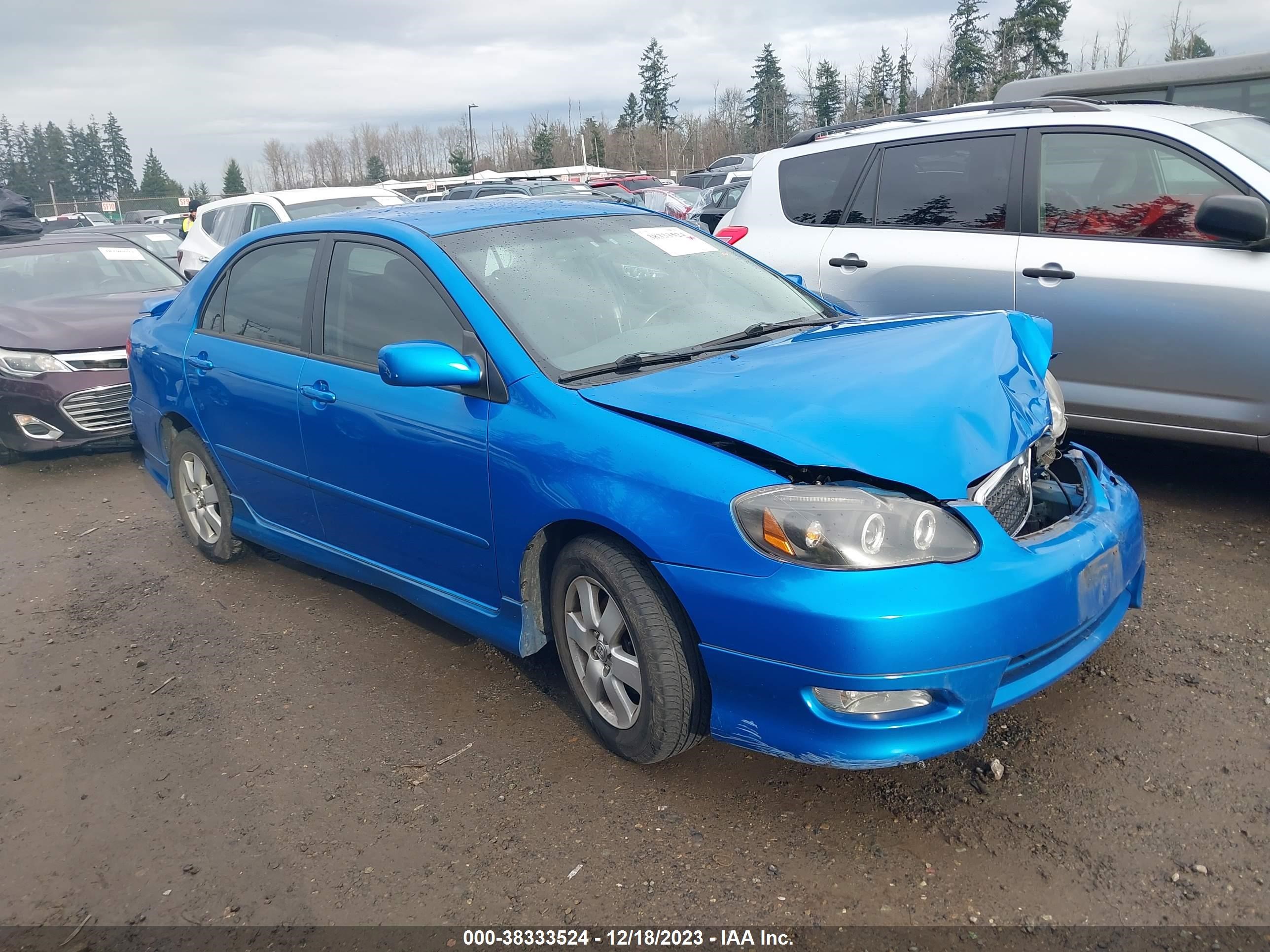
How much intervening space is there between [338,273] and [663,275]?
1299mm

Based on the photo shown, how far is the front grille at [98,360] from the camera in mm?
6859

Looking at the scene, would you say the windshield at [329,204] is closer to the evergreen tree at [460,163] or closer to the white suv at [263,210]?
the white suv at [263,210]

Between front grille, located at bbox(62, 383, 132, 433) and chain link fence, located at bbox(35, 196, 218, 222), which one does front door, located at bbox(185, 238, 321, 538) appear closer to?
front grille, located at bbox(62, 383, 132, 433)

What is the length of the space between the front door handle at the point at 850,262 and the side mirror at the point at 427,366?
305 cm

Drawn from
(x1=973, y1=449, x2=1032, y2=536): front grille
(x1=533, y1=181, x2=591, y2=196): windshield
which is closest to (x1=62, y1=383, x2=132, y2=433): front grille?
(x1=973, y1=449, x2=1032, y2=536): front grille

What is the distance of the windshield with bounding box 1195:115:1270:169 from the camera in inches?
179

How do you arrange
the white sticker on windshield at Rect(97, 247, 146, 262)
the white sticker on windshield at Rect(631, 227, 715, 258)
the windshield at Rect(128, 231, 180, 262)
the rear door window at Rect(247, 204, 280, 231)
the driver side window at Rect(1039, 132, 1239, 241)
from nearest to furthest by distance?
the white sticker on windshield at Rect(631, 227, 715, 258), the driver side window at Rect(1039, 132, 1239, 241), the white sticker on windshield at Rect(97, 247, 146, 262), the rear door window at Rect(247, 204, 280, 231), the windshield at Rect(128, 231, 180, 262)

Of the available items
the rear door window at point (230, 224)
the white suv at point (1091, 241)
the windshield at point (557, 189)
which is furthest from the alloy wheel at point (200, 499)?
the windshield at point (557, 189)

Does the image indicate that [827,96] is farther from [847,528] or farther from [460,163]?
[847,528]

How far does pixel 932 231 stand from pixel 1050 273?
2.48 ft

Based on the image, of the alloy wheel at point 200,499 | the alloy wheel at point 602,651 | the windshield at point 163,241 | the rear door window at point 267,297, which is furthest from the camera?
the windshield at point 163,241

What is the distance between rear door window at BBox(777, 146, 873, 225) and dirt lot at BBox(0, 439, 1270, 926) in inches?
107

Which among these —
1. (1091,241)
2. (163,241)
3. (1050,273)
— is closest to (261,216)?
(163,241)

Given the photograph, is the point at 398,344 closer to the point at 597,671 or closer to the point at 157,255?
the point at 597,671
